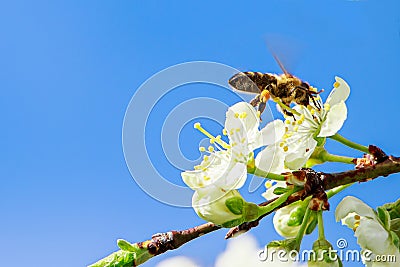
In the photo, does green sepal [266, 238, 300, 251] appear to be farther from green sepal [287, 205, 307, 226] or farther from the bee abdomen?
the bee abdomen

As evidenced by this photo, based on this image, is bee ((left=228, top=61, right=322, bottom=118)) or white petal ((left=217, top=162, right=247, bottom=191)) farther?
bee ((left=228, top=61, right=322, bottom=118))

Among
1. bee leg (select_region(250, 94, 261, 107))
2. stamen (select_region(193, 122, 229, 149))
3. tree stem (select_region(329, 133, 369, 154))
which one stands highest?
bee leg (select_region(250, 94, 261, 107))

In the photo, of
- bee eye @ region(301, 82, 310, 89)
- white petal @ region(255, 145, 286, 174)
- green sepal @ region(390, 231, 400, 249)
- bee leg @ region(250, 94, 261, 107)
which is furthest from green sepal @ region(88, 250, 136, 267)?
bee eye @ region(301, 82, 310, 89)

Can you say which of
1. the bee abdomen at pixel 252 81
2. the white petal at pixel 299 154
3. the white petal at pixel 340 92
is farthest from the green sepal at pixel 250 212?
the bee abdomen at pixel 252 81

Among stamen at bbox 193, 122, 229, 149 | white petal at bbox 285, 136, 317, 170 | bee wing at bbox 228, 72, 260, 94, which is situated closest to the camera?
white petal at bbox 285, 136, 317, 170

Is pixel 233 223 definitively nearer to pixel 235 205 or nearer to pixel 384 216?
pixel 235 205

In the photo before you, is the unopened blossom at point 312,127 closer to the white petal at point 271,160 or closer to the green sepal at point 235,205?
the white petal at point 271,160

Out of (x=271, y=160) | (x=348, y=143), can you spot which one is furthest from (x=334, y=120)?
(x=271, y=160)
